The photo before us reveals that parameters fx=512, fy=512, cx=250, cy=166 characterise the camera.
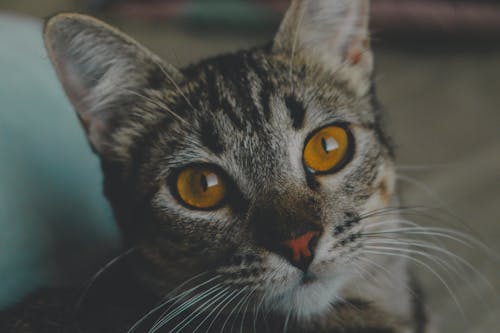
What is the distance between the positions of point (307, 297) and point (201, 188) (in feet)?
0.73

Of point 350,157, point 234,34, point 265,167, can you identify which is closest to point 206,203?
point 265,167

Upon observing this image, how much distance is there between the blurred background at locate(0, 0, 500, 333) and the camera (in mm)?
901

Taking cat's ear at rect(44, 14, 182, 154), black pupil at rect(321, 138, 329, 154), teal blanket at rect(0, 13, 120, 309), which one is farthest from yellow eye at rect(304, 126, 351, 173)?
teal blanket at rect(0, 13, 120, 309)

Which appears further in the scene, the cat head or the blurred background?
the blurred background

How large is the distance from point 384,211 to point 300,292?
0.58ft

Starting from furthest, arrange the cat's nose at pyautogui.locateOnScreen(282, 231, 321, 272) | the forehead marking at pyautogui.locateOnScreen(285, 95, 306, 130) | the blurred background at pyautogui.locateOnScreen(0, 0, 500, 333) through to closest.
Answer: the blurred background at pyautogui.locateOnScreen(0, 0, 500, 333)
the forehead marking at pyautogui.locateOnScreen(285, 95, 306, 130)
the cat's nose at pyautogui.locateOnScreen(282, 231, 321, 272)

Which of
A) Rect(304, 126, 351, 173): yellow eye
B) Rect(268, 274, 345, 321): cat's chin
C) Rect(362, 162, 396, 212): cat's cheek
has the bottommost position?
Rect(268, 274, 345, 321): cat's chin

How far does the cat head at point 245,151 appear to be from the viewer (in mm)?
711

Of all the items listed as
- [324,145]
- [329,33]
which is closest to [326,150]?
[324,145]

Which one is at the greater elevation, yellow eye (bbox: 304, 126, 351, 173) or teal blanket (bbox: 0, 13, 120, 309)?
yellow eye (bbox: 304, 126, 351, 173)

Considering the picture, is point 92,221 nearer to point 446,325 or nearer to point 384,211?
point 384,211

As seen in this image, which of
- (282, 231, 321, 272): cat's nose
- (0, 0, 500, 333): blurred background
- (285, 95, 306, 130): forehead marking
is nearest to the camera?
(282, 231, 321, 272): cat's nose

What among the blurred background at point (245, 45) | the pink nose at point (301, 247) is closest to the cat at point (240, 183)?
the pink nose at point (301, 247)

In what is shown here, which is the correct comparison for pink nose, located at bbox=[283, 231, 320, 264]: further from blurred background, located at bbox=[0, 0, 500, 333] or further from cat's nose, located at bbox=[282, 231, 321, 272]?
blurred background, located at bbox=[0, 0, 500, 333]
